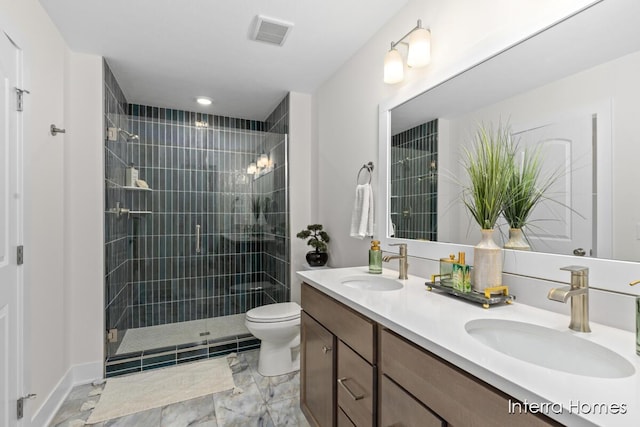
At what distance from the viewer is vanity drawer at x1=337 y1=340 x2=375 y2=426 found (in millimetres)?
1104

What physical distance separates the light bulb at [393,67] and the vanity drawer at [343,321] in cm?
124

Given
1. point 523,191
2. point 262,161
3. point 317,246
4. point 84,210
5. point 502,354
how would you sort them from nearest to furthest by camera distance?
point 502,354 → point 523,191 → point 84,210 → point 317,246 → point 262,161

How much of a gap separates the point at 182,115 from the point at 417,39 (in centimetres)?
278

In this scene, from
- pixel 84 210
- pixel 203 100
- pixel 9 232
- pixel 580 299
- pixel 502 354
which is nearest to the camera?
pixel 502 354

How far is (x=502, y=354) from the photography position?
722 millimetres

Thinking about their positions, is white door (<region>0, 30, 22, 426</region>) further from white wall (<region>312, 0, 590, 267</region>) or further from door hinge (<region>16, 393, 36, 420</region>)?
white wall (<region>312, 0, 590, 267</region>)

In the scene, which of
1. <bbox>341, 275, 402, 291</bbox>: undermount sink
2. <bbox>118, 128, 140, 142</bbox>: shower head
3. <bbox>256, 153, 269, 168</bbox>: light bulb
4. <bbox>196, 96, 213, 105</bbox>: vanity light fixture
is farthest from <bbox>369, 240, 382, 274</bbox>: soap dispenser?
<bbox>118, 128, 140, 142</bbox>: shower head

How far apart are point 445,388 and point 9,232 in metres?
1.86

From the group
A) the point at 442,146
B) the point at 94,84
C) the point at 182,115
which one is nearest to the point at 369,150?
the point at 442,146

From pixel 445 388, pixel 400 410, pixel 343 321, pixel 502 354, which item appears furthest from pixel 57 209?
pixel 502 354

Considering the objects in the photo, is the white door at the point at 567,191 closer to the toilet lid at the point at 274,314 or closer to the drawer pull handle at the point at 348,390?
the drawer pull handle at the point at 348,390

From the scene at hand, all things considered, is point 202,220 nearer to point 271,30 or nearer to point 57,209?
point 57,209

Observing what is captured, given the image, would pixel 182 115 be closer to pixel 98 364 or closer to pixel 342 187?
pixel 342 187

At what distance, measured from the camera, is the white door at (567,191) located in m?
1.01
